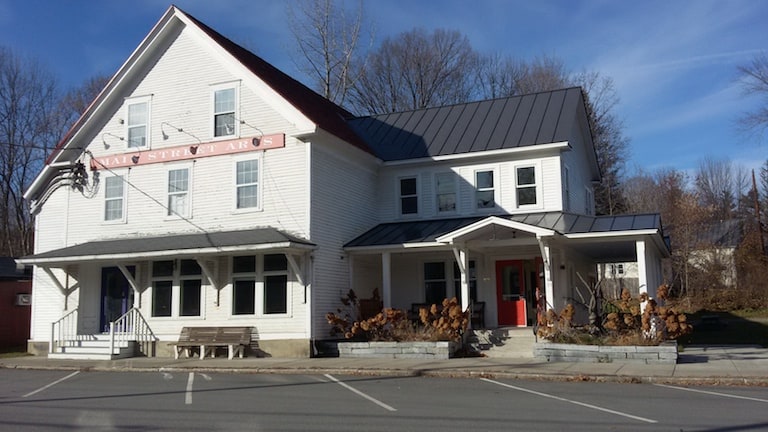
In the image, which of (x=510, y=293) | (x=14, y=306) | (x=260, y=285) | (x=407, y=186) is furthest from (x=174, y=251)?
(x=510, y=293)

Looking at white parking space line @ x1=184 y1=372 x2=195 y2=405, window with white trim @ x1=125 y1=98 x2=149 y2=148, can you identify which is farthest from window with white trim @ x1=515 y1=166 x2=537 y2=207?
window with white trim @ x1=125 y1=98 x2=149 y2=148

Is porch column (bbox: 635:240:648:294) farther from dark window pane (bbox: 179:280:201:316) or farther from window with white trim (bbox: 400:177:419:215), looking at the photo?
dark window pane (bbox: 179:280:201:316)

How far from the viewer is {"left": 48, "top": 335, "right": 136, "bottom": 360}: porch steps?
1894 cm

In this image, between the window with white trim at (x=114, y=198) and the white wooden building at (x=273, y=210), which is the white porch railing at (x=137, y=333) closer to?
the white wooden building at (x=273, y=210)

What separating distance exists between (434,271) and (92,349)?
10550 mm

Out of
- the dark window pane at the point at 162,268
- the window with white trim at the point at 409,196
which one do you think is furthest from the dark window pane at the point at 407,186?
the dark window pane at the point at 162,268

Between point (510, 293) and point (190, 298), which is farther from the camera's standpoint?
point (510, 293)

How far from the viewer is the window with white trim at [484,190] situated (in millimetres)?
21328

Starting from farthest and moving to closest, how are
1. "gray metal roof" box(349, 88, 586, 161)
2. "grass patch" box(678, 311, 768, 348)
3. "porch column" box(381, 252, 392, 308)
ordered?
"grass patch" box(678, 311, 768, 348) < "gray metal roof" box(349, 88, 586, 161) < "porch column" box(381, 252, 392, 308)

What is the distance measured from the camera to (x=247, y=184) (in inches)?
757

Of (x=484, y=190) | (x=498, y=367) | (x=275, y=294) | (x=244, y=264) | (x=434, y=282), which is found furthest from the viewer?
(x=434, y=282)

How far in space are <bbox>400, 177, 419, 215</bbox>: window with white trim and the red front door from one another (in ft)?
11.1

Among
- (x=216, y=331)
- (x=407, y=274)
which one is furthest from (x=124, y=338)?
(x=407, y=274)

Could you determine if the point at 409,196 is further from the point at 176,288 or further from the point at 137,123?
the point at 137,123
